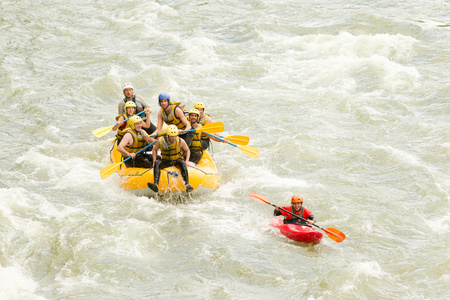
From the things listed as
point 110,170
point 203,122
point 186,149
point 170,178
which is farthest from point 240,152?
point 110,170

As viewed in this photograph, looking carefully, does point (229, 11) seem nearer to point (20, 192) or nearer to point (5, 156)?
point (5, 156)

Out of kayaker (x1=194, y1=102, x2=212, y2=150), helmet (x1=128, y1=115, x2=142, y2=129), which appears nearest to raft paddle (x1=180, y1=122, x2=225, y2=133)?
kayaker (x1=194, y1=102, x2=212, y2=150)

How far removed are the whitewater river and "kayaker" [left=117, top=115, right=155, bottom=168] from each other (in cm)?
53

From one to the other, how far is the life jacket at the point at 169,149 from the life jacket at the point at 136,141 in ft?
1.29

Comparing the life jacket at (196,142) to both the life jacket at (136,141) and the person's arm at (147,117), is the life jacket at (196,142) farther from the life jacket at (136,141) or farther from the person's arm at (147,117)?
the person's arm at (147,117)

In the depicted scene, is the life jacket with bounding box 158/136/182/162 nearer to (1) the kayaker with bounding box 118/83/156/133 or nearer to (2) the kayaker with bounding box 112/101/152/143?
(2) the kayaker with bounding box 112/101/152/143

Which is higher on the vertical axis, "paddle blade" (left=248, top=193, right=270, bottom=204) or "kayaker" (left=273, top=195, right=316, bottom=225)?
"kayaker" (left=273, top=195, right=316, bottom=225)

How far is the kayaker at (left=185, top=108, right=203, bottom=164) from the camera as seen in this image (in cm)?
1027

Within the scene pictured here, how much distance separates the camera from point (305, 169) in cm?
1137

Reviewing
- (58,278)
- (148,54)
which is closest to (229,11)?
(148,54)

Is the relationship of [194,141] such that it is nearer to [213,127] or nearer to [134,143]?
[213,127]

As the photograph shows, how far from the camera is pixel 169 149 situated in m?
9.62

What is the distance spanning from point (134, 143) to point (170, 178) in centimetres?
86

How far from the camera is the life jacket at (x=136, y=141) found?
9.84 meters
